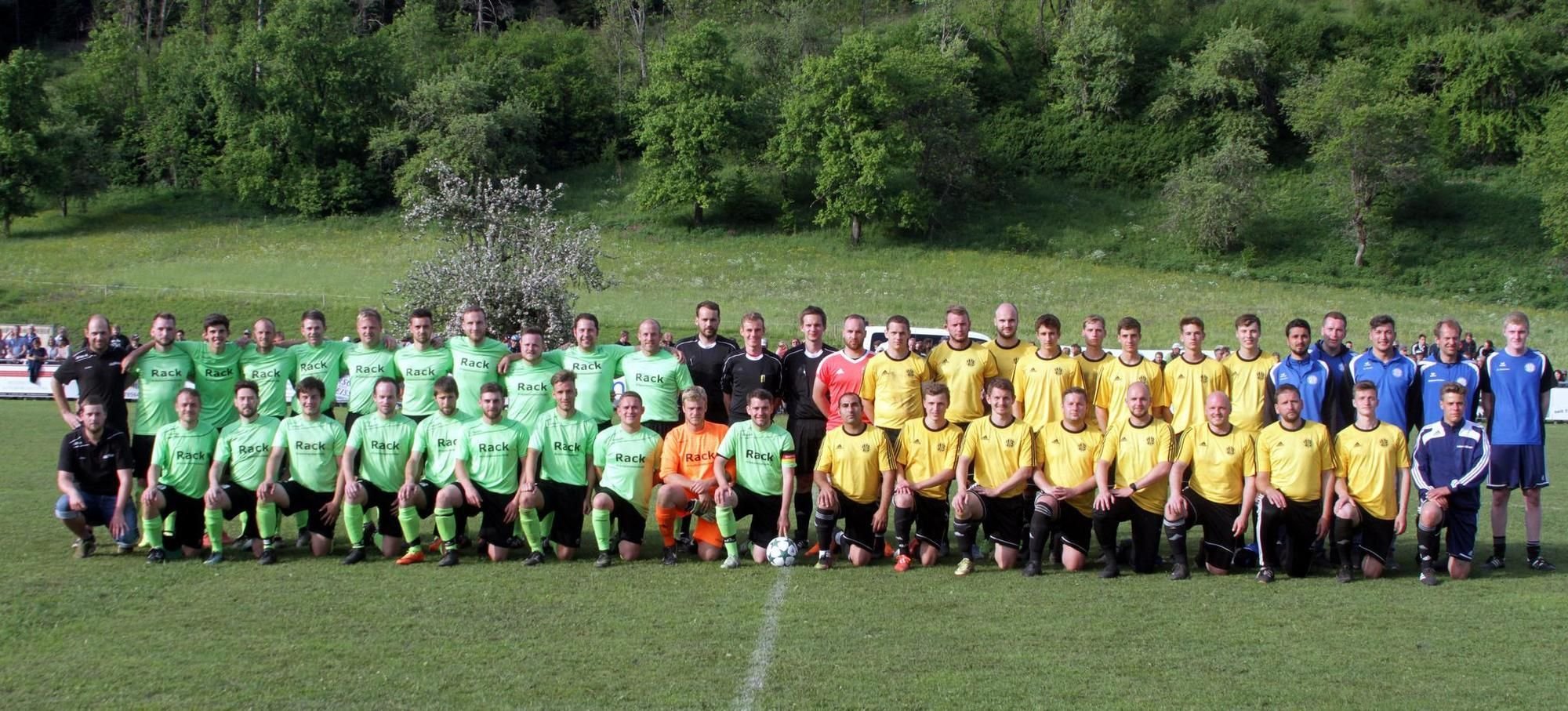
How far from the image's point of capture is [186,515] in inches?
297

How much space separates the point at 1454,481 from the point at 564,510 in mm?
5562

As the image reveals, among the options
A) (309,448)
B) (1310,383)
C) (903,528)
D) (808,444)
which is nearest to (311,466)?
(309,448)

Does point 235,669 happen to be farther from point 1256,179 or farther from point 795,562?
point 1256,179

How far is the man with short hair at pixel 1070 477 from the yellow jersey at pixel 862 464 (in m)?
0.98

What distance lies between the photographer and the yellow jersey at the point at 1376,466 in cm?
705

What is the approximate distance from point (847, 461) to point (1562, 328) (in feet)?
113

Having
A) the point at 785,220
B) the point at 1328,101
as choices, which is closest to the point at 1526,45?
the point at 1328,101

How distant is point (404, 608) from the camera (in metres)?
6.19

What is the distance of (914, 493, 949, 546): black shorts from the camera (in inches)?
297

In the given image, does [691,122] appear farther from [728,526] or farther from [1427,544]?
[1427,544]

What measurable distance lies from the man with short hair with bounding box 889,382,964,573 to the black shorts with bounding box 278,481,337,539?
3702mm

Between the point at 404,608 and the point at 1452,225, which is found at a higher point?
the point at 1452,225

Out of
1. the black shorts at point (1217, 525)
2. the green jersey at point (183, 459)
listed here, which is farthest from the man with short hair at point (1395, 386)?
the green jersey at point (183, 459)

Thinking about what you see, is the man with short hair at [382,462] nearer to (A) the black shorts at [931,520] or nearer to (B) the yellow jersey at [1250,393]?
(A) the black shorts at [931,520]
